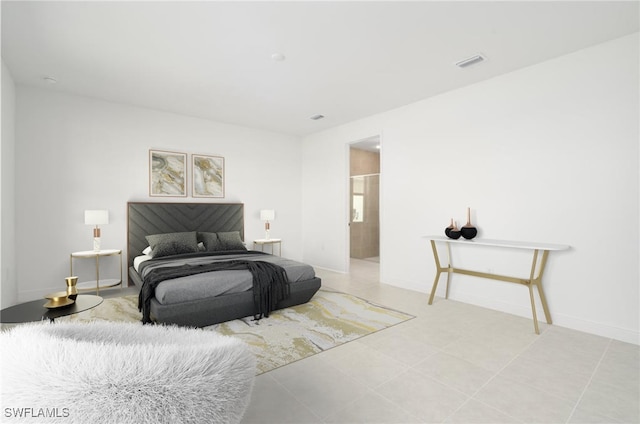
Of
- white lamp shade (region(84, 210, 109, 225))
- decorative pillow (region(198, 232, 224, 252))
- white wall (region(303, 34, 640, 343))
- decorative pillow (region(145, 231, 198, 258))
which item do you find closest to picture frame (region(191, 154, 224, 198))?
decorative pillow (region(198, 232, 224, 252))

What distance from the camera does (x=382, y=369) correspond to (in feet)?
7.40

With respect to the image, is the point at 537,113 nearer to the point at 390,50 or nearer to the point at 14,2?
the point at 390,50

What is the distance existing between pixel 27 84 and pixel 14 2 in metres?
2.11

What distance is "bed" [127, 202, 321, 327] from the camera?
2877mm

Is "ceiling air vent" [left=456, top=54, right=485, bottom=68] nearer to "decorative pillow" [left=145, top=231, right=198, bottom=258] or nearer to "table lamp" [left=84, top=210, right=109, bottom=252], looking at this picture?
"decorative pillow" [left=145, top=231, right=198, bottom=258]

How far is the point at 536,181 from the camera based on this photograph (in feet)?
10.9

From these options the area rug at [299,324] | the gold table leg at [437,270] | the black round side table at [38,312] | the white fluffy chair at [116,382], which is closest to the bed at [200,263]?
the area rug at [299,324]

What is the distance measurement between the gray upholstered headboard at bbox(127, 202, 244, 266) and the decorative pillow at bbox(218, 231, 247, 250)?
0.35 meters

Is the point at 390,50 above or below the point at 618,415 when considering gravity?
above

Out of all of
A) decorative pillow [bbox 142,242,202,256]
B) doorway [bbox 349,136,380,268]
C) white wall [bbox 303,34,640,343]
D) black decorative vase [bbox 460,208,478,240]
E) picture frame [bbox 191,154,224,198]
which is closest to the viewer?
white wall [bbox 303,34,640,343]

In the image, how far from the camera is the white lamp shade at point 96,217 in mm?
4043

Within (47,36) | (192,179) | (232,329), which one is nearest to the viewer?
(47,36)

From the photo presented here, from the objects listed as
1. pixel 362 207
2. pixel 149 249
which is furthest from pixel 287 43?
pixel 362 207

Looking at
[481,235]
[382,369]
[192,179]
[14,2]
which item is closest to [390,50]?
A: [481,235]
